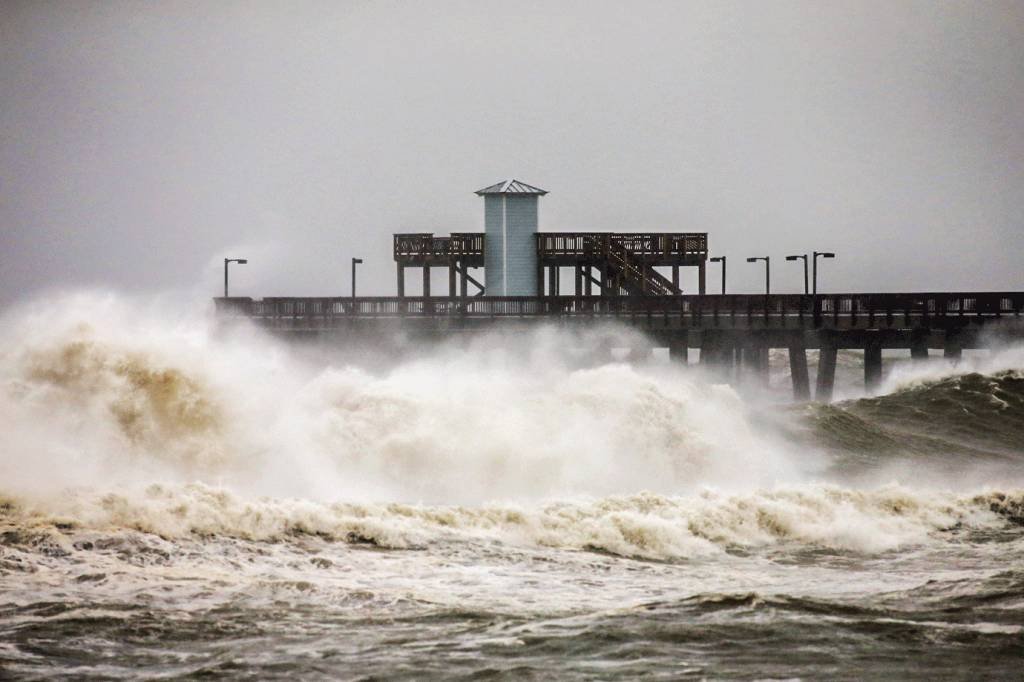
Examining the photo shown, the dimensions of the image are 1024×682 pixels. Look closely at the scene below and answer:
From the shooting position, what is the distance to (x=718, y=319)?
52.0 meters

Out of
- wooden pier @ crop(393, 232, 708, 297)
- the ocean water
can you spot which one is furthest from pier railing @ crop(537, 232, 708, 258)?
the ocean water

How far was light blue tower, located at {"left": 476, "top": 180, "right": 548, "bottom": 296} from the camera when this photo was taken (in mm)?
60406

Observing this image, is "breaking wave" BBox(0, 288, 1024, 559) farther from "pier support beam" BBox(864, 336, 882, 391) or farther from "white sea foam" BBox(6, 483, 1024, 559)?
"pier support beam" BBox(864, 336, 882, 391)

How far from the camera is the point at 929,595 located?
18109mm

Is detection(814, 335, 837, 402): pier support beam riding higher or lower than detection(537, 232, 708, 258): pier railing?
lower

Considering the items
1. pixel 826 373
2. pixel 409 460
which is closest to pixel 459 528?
pixel 409 460

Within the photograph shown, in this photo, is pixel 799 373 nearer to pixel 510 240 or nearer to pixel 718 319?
pixel 718 319

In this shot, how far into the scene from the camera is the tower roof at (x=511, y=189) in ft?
201

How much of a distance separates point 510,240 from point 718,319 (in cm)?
1205

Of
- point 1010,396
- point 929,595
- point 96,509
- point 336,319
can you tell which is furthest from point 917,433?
point 96,509

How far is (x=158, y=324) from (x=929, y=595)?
19.0 metres

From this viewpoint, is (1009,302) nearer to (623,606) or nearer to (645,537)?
(645,537)

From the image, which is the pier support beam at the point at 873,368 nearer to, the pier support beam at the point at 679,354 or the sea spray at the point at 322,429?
the pier support beam at the point at 679,354

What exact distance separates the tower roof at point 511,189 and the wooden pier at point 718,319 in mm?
8744
